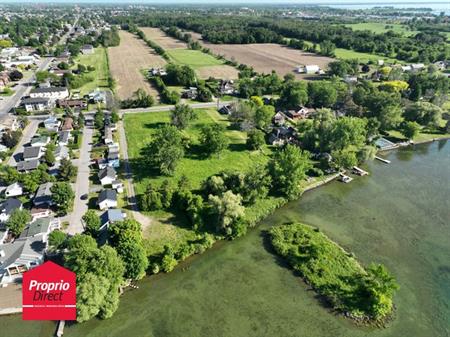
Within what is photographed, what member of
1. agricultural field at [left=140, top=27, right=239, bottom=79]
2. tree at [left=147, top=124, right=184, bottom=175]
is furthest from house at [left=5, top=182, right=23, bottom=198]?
agricultural field at [left=140, top=27, right=239, bottom=79]

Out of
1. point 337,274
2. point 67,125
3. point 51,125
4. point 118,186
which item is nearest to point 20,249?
point 118,186

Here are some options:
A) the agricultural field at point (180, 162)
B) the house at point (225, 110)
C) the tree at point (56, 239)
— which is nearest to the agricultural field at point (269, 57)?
the house at point (225, 110)

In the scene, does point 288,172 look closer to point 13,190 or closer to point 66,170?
point 66,170

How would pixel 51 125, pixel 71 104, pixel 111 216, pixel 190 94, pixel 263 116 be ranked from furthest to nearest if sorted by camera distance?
pixel 190 94, pixel 71 104, pixel 263 116, pixel 51 125, pixel 111 216

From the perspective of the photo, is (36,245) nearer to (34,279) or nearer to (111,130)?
(34,279)

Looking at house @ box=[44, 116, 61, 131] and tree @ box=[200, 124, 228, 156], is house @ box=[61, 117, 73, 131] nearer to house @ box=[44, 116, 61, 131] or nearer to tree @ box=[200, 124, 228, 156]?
house @ box=[44, 116, 61, 131]

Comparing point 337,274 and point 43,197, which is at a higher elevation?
point 43,197
